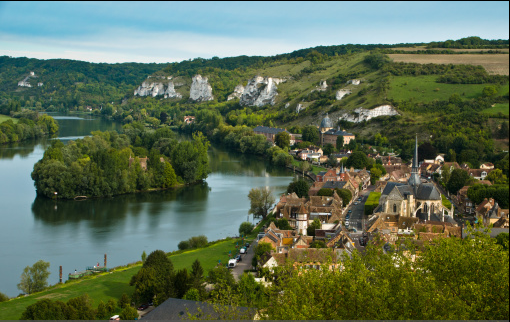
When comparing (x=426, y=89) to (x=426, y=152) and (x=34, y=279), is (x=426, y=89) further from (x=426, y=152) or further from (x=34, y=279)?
(x=34, y=279)

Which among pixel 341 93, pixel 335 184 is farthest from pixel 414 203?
pixel 341 93

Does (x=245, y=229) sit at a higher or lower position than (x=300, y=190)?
lower

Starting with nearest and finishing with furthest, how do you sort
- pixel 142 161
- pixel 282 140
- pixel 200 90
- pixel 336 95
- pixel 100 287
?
pixel 100 287
pixel 142 161
pixel 282 140
pixel 336 95
pixel 200 90

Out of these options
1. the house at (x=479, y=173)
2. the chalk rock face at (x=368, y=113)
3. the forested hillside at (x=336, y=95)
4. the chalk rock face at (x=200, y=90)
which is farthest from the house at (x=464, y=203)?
the chalk rock face at (x=200, y=90)

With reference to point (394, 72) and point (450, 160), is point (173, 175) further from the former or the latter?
point (394, 72)

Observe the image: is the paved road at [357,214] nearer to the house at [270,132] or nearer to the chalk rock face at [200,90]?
the house at [270,132]

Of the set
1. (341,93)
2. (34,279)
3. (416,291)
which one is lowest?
(34,279)
